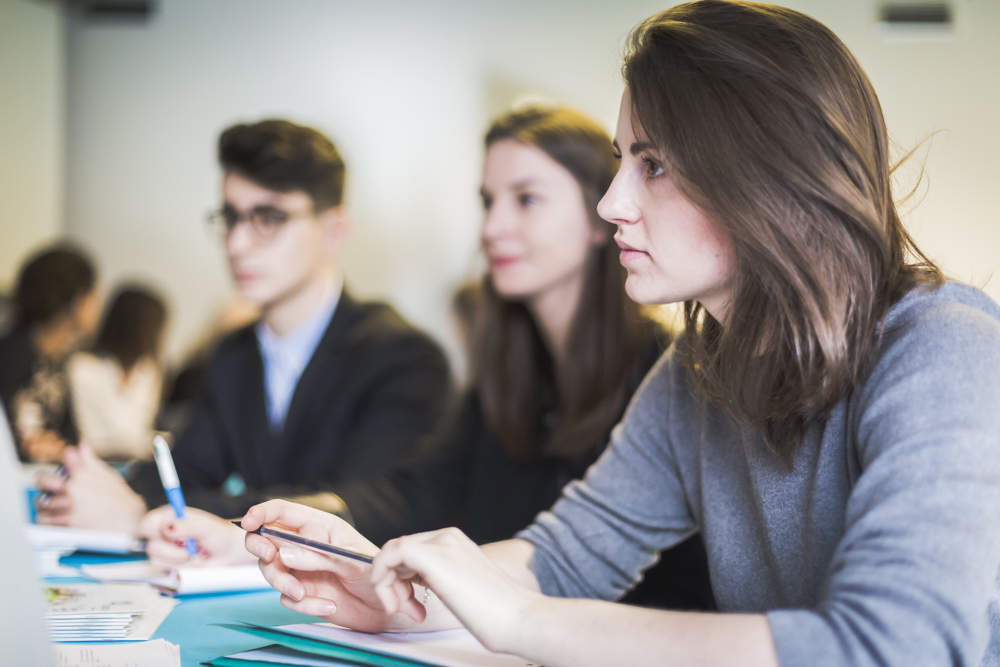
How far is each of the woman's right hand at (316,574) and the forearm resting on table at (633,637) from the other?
0.64ft

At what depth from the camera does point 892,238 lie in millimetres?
789

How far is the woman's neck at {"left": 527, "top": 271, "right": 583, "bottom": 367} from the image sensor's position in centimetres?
174

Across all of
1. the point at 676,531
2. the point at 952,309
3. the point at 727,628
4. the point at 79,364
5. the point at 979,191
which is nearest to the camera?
the point at 727,628

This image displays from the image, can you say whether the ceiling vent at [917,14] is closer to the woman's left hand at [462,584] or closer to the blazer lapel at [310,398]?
the blazer lapel at [310,398]

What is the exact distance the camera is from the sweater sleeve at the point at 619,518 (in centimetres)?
99

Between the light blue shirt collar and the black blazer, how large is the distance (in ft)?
0.10

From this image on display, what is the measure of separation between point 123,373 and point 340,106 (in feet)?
5.34

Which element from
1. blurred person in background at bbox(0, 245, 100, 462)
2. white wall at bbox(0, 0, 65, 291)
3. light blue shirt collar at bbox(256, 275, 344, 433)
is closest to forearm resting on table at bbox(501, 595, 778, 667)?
light blue shirt collar at bbox(256, 275, 344, 433)

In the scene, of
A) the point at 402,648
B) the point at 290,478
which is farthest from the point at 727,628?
the point at 290,478

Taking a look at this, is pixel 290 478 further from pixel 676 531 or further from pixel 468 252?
pixel 468 252

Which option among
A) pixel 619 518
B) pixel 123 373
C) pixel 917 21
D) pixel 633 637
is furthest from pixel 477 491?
pixel 917 21

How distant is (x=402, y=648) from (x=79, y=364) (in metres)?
3.05

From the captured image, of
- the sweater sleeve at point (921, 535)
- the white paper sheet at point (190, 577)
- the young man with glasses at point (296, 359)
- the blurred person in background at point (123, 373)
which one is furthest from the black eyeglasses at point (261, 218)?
the blurred person in background at point (123, 373)

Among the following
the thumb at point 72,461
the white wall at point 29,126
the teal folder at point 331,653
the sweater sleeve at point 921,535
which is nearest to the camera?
the sweater sleeve at point 921,535
